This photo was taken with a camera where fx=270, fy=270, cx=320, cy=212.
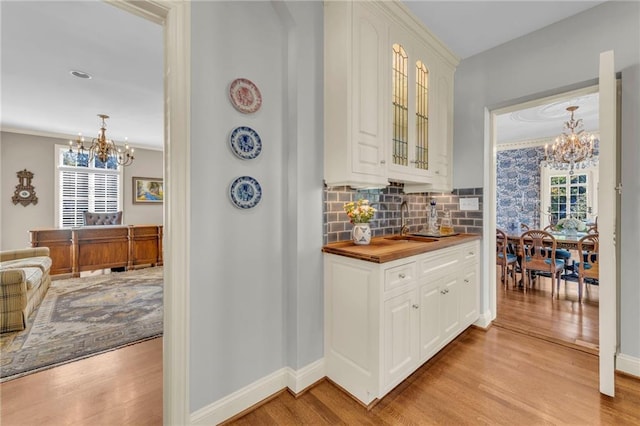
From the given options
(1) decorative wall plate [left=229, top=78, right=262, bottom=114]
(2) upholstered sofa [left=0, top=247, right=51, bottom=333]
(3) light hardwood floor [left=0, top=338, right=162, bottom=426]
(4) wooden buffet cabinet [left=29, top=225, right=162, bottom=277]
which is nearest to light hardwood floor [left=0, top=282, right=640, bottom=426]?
(3) light hardwood floor [left=0, top=338, right=162, bottom=426]

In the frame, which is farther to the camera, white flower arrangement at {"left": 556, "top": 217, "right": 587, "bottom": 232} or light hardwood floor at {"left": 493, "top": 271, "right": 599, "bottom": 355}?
white flower arrangement at {"left": 556, "top": 217, "right": 587, "bottom": 232}

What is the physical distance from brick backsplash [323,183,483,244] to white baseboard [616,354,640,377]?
4.52ft

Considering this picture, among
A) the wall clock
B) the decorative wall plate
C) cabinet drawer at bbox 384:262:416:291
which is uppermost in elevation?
the decorative wall plate

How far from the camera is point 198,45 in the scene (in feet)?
5.00

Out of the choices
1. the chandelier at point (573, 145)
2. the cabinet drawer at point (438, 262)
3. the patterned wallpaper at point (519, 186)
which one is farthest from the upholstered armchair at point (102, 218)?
the patterned wallpaper at point (519, 186)

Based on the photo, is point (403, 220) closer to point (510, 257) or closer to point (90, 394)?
point (510, 257)

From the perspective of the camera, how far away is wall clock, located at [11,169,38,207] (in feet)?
17.4

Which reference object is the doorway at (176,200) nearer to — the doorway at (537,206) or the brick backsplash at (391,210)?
the brick backsplash at (391,210)

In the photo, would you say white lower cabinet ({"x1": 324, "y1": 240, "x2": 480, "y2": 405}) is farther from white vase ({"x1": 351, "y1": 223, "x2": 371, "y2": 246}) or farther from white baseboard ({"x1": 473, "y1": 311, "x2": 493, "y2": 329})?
white baseboard ({"x1": 473, "y1": 311, "x2": 493, "y2": 329})

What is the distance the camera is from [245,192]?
67.4 inches

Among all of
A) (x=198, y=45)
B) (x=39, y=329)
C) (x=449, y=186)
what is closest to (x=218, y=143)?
(x=198, y=45)

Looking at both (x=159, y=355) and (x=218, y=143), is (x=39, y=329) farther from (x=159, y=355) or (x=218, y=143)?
(x=218, y=143)

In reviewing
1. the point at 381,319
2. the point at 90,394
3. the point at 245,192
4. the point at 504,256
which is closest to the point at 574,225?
the point at 504,256

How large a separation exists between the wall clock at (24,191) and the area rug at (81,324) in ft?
7.03
